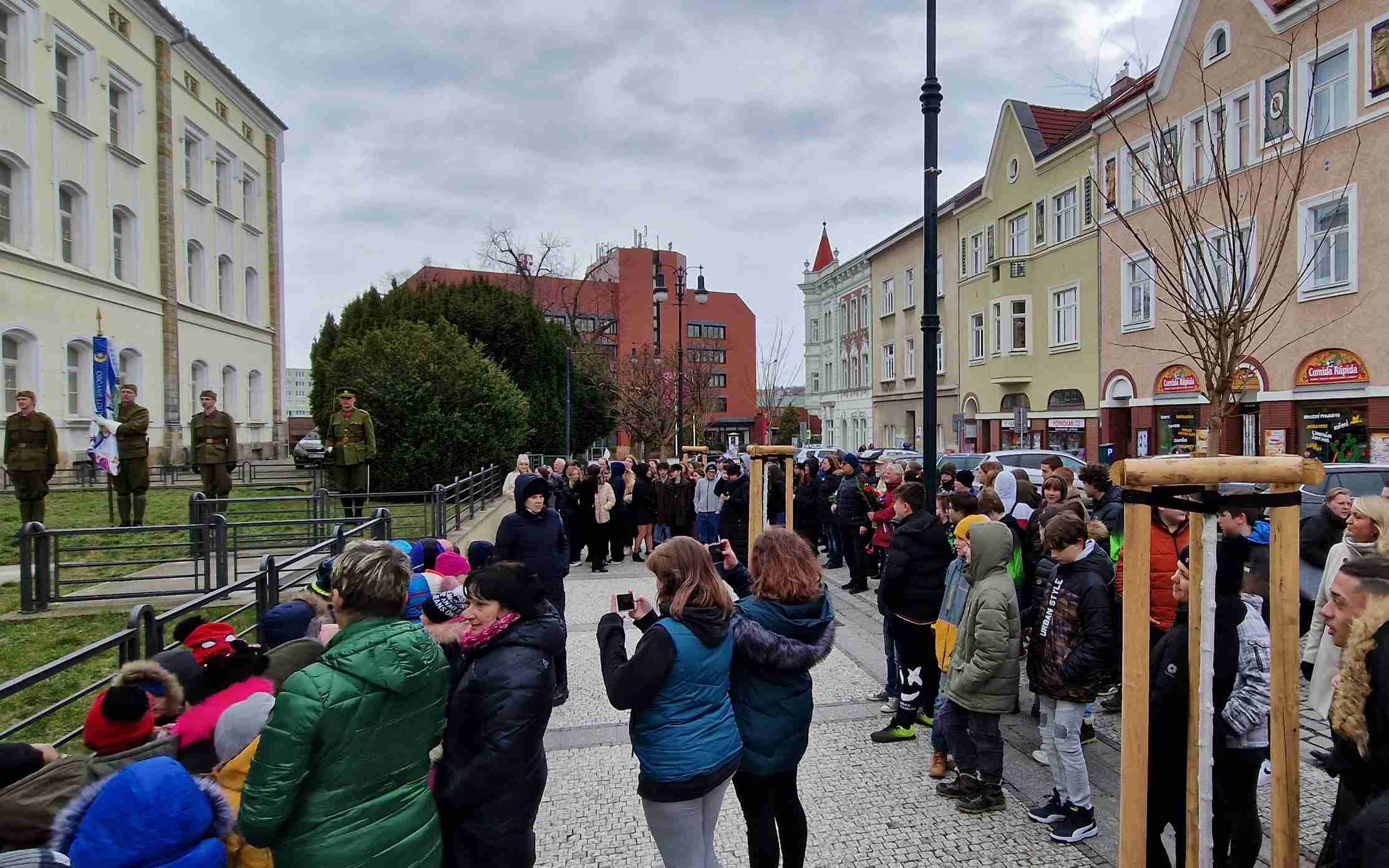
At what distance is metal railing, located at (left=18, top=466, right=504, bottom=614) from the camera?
810 cm

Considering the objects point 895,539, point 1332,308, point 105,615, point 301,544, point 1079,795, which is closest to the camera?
point 1079,795

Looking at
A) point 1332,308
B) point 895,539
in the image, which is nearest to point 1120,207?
point 1332,308

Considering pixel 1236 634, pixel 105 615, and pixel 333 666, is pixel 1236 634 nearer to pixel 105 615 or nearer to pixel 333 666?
pixel 333 666

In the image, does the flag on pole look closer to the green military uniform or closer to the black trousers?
the green military uniform

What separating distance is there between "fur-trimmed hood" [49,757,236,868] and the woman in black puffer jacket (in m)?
0.74

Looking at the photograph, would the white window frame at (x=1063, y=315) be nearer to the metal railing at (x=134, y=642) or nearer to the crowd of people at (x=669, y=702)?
the crowd of people at (x=669, y=702)

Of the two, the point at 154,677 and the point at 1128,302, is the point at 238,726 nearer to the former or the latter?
the point at 154,677

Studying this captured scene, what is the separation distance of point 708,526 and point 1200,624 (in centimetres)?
1087

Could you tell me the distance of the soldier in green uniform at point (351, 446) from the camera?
12742 millimetres

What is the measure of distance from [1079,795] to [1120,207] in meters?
25.5

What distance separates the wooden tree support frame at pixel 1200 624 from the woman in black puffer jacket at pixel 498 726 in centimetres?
216

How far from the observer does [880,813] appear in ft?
15.2

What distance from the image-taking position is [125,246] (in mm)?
26078

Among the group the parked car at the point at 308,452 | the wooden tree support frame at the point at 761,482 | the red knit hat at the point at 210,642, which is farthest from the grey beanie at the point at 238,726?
the parked car at the point at 308,452
